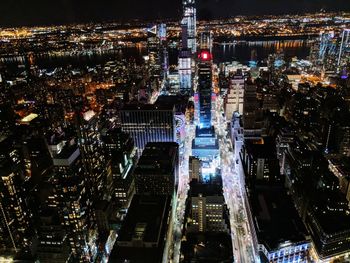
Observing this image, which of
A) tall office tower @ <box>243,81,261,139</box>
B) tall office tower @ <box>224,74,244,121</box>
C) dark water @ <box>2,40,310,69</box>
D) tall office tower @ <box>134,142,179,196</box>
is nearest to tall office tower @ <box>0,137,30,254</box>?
Result: tall office tower @ <box>134,142,179,196</box>

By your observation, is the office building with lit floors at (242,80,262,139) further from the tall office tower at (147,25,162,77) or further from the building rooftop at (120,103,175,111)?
the tall office tower at (147,25,162,77)

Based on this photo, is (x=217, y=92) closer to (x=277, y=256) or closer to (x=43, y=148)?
(x=43, y=148)

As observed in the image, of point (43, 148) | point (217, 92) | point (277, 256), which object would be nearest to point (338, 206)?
point (277, 256)

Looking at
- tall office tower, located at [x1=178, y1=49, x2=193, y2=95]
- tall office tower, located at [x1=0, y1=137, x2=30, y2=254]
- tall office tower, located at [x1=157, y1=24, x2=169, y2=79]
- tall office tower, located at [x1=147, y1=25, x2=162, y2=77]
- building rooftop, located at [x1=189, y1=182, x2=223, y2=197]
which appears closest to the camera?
building rooftop, located at [x1=189, y1=182, x2=223, y2=197]

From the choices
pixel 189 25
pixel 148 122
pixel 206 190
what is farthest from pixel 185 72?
pixel 206 190

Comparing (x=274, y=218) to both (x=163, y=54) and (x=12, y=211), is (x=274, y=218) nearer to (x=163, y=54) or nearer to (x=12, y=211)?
(x=12, y=211)

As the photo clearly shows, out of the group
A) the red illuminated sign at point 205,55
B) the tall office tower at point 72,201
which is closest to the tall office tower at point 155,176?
the tall office tower at point 72,201
